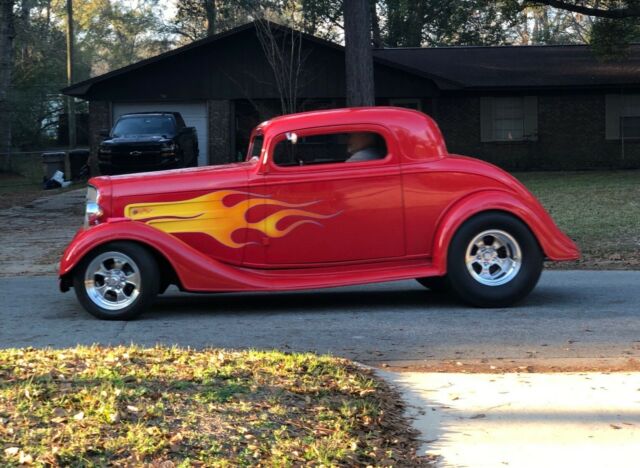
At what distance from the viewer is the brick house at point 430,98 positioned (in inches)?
1099

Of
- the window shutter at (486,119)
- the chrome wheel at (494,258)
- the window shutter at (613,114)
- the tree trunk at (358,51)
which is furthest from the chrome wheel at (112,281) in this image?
the window shutter at (613,114)

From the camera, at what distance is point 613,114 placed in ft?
94.7

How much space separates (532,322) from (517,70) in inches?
899

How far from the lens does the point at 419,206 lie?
837cm

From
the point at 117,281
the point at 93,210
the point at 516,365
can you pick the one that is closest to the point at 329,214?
the point at 117,281

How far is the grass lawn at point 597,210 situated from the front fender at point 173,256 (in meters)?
5.17

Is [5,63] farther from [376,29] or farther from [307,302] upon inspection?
[307,302]

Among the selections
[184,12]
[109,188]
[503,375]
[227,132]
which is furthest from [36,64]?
[503,375]

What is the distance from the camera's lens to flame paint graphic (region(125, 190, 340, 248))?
821 centimetres

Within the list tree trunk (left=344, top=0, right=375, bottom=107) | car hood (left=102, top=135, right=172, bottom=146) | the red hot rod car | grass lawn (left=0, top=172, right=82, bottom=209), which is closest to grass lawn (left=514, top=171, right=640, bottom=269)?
the red hot rod car

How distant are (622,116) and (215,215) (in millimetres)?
23387

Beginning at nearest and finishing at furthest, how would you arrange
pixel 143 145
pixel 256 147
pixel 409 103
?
1. pixel 256 147
2. pixel 143 145
3. pixel 409 103

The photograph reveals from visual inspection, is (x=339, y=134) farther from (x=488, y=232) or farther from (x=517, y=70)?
(x=517, y=70)

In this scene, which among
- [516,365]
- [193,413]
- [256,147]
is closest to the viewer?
[193,413]
